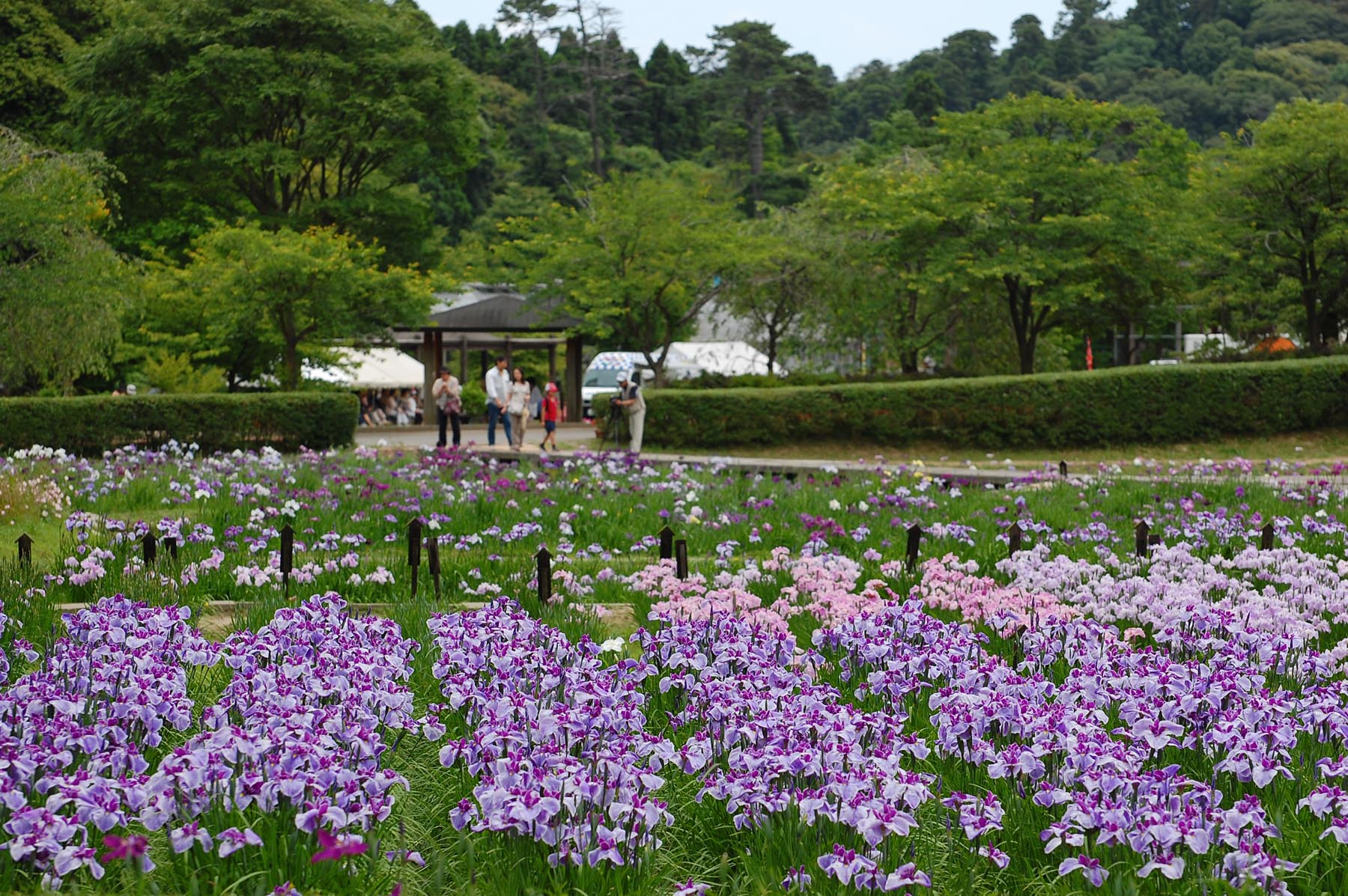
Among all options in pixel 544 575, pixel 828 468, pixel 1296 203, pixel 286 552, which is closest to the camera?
pixel 544 575

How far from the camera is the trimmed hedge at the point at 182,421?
18.7 m

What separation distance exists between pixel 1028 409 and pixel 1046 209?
7468 millimetres

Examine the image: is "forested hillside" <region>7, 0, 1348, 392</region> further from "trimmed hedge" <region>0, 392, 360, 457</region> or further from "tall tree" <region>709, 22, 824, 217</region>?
"tall tree" <region>709, 22, 824, 217</region>

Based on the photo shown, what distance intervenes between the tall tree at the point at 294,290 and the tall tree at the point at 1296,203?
17361mm

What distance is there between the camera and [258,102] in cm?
3061

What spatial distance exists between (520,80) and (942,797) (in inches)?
2680

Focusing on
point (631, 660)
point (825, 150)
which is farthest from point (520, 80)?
point (631, 660)

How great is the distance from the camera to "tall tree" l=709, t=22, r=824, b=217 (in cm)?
6756

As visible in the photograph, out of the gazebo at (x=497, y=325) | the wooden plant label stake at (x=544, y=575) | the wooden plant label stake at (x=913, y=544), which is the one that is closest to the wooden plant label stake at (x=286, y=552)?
the wooden plant label stake at (x=544, y=575)

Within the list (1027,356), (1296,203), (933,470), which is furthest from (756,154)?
(933,470)

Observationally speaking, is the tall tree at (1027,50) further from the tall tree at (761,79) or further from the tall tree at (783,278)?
the tall tree at (783,278)

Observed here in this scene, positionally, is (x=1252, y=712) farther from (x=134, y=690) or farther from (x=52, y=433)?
(x=52, y=433)

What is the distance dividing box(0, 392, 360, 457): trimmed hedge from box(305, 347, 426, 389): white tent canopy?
12.6 meters

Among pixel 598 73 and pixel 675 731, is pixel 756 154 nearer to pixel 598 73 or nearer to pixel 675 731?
pixel 598 73
